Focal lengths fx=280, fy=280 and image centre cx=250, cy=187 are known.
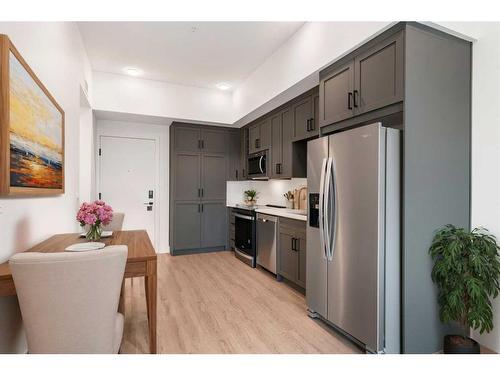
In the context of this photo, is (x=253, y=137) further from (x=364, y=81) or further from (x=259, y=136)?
(x=364, y=81)

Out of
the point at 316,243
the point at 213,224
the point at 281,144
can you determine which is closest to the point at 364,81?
the point at 316,243

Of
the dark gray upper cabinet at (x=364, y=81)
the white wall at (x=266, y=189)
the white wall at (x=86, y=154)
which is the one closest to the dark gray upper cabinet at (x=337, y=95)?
the dark gray upper cabinet at (x=364, y=81)

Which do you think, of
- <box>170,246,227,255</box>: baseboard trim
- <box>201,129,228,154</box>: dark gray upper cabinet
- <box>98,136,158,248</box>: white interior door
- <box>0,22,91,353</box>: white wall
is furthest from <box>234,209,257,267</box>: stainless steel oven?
<box>0,22,91,353</box>: white wall

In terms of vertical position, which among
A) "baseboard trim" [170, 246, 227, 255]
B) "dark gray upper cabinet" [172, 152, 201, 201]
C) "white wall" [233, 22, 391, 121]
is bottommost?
"baseboard trim" [170, 246, 227, 255]

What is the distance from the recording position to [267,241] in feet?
12.7

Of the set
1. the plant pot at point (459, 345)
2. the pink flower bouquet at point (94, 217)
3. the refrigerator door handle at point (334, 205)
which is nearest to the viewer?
the plant pot at point (459, 345)

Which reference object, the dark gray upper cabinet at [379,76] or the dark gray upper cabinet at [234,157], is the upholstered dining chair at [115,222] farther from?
the dark gray upper cabinet at [379,76]

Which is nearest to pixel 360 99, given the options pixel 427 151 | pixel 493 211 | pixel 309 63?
pixel 427 151

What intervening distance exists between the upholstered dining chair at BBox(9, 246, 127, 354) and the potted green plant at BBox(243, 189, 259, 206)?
12.6 feet

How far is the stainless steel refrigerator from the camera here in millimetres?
1906

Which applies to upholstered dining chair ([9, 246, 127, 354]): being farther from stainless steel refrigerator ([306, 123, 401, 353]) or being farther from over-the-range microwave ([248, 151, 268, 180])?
over-the-range microwave ([248, 151, 268, 180])

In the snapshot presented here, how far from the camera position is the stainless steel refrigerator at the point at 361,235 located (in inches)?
75.0

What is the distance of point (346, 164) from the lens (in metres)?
2.17

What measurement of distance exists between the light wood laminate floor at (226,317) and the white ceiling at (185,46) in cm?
287
